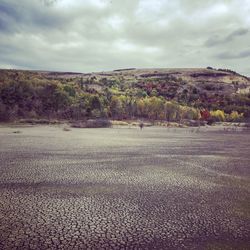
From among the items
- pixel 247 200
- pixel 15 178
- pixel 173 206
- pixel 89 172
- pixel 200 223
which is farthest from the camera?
pixel 89 172

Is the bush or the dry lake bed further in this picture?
the bush

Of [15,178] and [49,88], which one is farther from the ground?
[49,88]

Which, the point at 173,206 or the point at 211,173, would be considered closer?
the point at 173,206

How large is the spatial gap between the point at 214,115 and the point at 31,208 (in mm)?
178059

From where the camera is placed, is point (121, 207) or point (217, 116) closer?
point (121, 207)

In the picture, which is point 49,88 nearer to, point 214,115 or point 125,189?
point 214,115

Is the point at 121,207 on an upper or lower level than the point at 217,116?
lower

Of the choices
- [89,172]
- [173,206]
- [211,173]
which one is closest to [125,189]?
[173,206]

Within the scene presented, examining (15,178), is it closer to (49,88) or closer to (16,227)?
(16,227)

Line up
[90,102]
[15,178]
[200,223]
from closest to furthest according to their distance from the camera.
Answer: [200,223]
[15,178]
[90,102]

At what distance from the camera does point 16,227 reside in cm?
1152

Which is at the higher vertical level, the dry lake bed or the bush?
the bush

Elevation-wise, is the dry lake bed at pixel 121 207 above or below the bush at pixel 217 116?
below

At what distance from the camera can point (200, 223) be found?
12.9 meters
